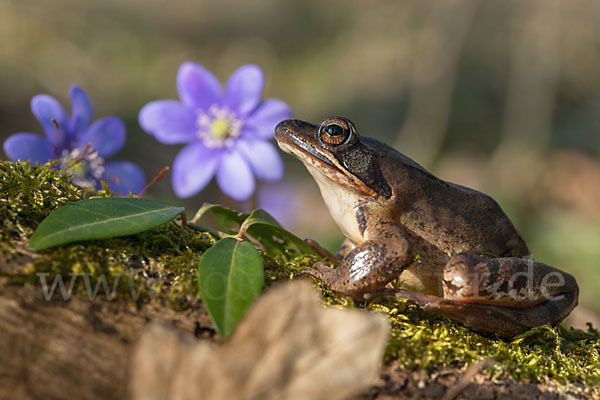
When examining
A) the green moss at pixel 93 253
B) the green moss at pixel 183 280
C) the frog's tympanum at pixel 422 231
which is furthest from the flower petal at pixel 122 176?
the frog's tympanum at pixel 422 231

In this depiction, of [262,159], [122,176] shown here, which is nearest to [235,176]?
[262,159]

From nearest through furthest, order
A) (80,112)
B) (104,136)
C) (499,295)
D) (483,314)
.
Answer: (483,314) < (499,295) < (80,112) < (104,136)

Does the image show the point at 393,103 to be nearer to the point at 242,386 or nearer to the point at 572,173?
the point at 572,173

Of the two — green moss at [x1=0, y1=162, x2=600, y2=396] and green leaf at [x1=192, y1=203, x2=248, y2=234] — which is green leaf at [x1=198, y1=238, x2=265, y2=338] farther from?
green leaf at [x1=192, y1=203, x2=248, y2=234]

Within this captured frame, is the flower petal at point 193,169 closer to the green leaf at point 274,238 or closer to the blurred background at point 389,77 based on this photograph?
the green leaf at point 274,238

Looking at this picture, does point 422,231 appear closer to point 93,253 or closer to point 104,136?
point 93,253

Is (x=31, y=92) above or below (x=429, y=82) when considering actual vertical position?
below

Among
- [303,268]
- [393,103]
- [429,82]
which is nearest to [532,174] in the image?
[429,82]
